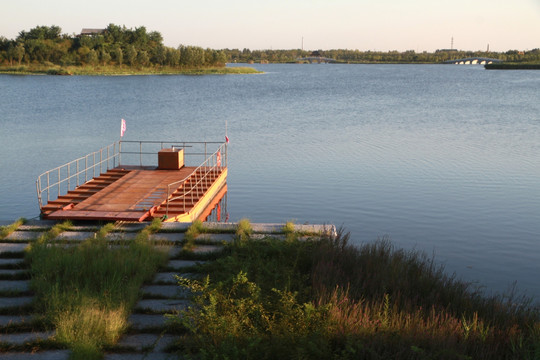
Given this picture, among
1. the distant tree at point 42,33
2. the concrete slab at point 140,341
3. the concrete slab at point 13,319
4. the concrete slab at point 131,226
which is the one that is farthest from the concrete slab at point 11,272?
the distant tree at point 42,33

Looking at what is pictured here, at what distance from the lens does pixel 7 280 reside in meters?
9.91

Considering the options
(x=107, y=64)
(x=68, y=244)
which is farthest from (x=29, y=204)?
(x=107, y=64)

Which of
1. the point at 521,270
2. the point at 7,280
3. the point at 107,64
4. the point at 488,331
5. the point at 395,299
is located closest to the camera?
the point at 488,331

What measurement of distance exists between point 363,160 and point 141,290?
21.2 meters

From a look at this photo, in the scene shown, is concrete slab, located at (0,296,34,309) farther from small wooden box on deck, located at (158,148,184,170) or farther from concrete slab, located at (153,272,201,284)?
small wooden box on deck, located at (158,148,184,170)

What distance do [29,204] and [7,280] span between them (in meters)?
11.8

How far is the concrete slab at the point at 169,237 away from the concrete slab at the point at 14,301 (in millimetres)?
3543

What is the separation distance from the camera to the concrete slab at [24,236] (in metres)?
12.5

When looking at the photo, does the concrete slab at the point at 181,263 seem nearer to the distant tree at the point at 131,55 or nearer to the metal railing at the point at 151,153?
the metal railing at the point at 151,153

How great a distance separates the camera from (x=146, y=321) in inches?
321

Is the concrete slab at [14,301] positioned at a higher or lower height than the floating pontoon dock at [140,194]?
higher

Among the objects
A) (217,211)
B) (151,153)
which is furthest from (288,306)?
(151,153)

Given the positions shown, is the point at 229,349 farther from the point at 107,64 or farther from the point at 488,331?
the point at 107,64

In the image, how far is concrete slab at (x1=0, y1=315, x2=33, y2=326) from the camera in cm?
791
